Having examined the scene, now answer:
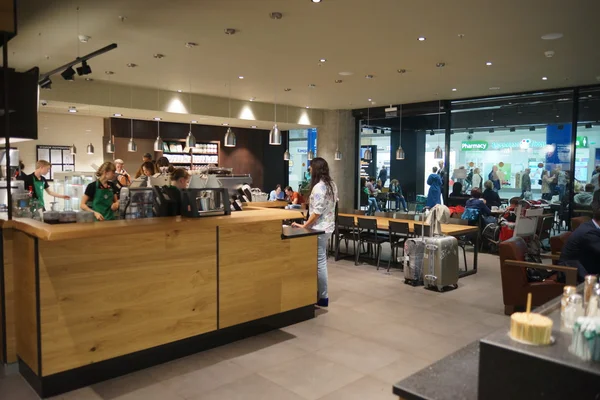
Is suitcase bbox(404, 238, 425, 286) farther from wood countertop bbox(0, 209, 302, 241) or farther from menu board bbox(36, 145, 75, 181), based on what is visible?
menu board bbox(36, 145, 75, 181)

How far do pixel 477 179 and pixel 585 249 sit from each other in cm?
668

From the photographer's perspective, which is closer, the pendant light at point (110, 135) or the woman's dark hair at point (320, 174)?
the woman's dark hair at point (320, 174)

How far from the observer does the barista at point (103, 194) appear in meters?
5.40

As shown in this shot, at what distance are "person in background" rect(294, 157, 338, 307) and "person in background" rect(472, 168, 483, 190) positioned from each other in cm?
669

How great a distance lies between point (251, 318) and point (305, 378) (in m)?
0.97

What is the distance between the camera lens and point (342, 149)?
13039 millimetres

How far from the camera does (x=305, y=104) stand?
39.3 ft

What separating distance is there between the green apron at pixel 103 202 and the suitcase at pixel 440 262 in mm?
4288

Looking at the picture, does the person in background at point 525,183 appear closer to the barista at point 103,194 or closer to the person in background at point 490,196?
the person in background at point 490,196

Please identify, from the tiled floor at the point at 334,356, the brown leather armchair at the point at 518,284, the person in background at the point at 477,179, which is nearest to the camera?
the tiled floor at the point at 334,356

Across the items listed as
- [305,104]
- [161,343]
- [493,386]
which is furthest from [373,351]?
[305,104]

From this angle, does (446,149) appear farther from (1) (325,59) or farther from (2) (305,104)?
(1) (325,59)

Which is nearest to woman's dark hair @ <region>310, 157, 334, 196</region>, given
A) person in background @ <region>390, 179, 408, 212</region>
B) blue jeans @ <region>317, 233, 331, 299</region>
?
blue jeans @ <region>317, 233, 331, 299</region>

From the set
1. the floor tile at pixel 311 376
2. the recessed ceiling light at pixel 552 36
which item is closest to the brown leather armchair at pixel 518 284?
the floor tile at pixel 311 376
